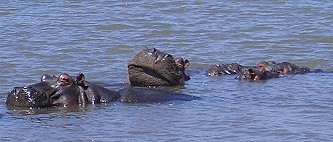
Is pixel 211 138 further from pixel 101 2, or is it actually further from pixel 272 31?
pixel 101 2

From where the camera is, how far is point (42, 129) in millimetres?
8023

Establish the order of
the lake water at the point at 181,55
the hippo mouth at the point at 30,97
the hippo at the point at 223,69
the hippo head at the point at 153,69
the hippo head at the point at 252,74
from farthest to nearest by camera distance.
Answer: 1. the hippo at the point at 223,69
2. the hippo head at the point at 252,74
3. the hippo head at the point at 153,69
4. the hippo mouth at the point at 30,97
5. the lake water at the point at 181,55

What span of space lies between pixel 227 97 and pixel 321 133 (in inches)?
85.4

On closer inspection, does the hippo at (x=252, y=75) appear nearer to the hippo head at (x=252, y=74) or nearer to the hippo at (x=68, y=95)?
the hippo head at (x=252, y=74)

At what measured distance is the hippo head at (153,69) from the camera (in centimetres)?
1015

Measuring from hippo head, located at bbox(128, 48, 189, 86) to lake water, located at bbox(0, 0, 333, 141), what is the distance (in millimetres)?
233

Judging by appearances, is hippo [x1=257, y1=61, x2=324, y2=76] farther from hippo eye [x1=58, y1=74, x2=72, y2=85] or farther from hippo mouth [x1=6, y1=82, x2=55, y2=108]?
hippo mouth [x1=6, y1=82, x2=55, y2=108]

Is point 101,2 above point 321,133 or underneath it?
above

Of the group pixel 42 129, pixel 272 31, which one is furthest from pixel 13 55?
pixel 42 129

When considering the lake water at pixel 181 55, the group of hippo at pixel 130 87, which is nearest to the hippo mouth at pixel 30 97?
the group of hippo at pixel 130 87

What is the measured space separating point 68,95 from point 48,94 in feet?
0.63

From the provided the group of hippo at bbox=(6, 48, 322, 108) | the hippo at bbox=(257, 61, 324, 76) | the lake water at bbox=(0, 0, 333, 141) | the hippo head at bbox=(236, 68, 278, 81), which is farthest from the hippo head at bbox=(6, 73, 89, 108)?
the hippo at bbox=(257, 61, 324, 76)

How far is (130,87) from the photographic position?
9.73 meters

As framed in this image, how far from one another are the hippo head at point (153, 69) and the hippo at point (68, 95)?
0.69 meters
